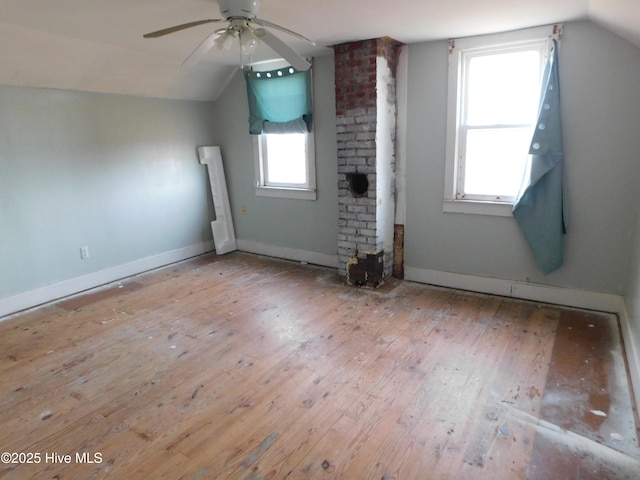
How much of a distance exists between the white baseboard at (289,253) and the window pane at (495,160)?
175 cm

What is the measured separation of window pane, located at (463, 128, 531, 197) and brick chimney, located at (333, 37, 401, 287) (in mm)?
768

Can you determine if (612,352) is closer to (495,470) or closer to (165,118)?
(495,470)

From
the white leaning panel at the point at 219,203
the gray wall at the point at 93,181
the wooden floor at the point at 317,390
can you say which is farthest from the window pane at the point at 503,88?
the gray wall at the point at 93,181

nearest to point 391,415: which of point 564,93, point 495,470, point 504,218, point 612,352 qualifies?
point 495,470

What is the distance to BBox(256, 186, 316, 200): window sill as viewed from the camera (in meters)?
4.84

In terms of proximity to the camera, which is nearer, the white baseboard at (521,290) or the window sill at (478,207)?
the white baseboard at (521,290)

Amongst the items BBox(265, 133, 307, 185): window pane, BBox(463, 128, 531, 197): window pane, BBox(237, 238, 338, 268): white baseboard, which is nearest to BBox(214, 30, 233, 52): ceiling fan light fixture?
BBox(265, 133, 307, 185): window pane

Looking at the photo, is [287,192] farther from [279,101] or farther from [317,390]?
[317,390]

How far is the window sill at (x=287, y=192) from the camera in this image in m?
4.84

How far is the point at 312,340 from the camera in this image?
3.12 m

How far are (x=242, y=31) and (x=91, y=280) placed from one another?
10.6 feet

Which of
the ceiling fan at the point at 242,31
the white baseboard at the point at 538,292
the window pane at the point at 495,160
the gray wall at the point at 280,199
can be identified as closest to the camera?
the ceiling fan at the point at 242,31

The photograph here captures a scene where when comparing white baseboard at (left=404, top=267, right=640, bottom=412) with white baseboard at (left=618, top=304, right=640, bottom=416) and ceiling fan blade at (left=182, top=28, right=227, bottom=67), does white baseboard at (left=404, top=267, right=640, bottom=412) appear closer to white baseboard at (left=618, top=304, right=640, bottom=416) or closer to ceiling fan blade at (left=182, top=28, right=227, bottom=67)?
white baseboard at (left=618, top=304, right=640, bottom=416)

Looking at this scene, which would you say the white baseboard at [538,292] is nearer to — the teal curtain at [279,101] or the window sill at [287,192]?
the window sill at [287,192]
